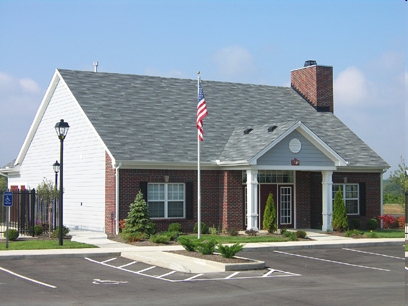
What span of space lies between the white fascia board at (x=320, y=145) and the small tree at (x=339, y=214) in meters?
1.35

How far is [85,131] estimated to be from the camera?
3234 cm

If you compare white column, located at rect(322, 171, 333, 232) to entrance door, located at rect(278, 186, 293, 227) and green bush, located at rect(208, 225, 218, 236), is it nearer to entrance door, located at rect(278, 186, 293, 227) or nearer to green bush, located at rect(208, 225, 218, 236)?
entrance door, located at rect(278, 186, 293, 227)

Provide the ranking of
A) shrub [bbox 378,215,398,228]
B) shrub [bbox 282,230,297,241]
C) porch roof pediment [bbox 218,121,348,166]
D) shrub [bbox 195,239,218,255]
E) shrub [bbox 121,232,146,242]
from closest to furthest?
1. shrub [bbox 195,239,218,255]
2. shrub [bbox 121,232,146,242]
3. shrub [bbox 282,230,297,241]
4. porch roof pediment [bbox 218,121,348,166]
5. shrub [bbox 378,215,398,228]

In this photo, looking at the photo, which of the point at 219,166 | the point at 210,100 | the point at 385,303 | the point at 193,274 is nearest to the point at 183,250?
the point at 193,274

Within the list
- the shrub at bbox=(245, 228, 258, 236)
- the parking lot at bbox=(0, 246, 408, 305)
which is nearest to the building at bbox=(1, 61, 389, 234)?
the shrub at bbox=(245, 228, 258, 236)

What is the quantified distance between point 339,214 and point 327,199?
0.84 m

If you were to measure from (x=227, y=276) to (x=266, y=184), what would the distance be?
13955 millimetres

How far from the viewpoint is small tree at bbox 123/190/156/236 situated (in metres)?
27.7

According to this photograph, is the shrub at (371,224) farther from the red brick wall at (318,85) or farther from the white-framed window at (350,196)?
the red brick wall at (318,85)

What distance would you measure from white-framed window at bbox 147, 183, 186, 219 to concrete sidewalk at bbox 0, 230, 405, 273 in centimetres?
247

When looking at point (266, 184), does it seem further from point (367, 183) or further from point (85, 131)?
point (85, 131)

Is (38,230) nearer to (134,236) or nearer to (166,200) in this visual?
(134,236)

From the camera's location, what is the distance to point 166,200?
100.0 feet

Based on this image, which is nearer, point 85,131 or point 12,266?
point 12,266
